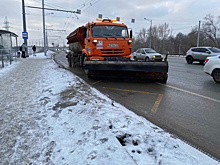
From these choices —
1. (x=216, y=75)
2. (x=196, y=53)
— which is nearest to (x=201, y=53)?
(x=196, y=53)

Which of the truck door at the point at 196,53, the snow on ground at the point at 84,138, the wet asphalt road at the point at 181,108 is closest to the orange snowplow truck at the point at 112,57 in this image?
the wet asphalt road at the point at 181,108

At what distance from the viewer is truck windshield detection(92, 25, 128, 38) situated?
8375 mm

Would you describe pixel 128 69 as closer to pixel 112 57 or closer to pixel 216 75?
pixel 112 57

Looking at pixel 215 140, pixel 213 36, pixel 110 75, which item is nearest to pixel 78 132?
pixel 215 140

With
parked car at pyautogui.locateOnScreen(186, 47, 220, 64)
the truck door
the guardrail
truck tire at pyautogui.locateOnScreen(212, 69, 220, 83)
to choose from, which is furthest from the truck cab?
the truck door

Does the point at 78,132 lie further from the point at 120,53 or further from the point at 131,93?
the point at 120,53

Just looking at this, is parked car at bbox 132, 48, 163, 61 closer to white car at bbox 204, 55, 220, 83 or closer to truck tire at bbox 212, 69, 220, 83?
white car at bbox 204, 55, 220, 83

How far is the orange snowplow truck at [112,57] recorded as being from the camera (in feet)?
23.0

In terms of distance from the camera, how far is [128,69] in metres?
7.05

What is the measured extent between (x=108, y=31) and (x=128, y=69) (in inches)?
107

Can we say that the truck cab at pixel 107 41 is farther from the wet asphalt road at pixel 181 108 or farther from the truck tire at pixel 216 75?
the truck tire at pixel 216 75

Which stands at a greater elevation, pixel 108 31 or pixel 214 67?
pixel 108 31

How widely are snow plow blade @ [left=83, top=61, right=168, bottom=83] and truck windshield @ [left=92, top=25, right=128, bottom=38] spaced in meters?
1.86

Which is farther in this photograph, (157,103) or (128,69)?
(128,69)
